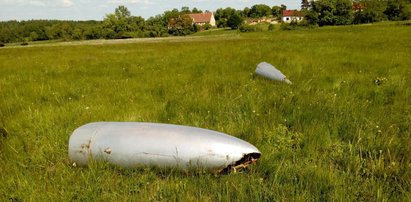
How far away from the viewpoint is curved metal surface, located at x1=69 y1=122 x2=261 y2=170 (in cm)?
338

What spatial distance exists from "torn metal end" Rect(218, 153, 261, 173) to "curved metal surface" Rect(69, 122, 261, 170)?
0.02 m

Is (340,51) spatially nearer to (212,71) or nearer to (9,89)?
(212,71)

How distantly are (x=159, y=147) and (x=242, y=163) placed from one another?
101cm

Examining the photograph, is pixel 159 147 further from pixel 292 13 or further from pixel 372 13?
pixel 292 13

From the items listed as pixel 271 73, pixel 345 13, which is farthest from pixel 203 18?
pixel 271 73

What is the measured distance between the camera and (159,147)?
350 centimetres

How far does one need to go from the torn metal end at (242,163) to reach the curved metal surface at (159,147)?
2 centimetres

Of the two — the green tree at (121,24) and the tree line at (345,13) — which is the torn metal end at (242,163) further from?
the green tree at (121,24)

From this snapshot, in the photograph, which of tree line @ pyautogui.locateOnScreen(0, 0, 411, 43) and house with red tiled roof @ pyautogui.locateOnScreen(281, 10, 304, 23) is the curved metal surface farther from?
house with red tiled roof @ pyautogui.locateOnScreen(281, 10, 304, 23)

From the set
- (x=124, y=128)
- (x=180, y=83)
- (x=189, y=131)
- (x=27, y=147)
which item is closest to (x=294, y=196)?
(x=189, y=131)

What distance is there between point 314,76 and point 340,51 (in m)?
6.89

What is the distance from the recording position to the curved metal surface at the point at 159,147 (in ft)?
11.1

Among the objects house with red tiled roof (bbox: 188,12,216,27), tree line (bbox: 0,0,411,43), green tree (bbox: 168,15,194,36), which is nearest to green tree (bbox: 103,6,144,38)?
tree line (bbox: 0,0,411,43)

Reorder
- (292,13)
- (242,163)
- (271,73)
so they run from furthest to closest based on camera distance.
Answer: (292,13), (271,73), (242,163)
